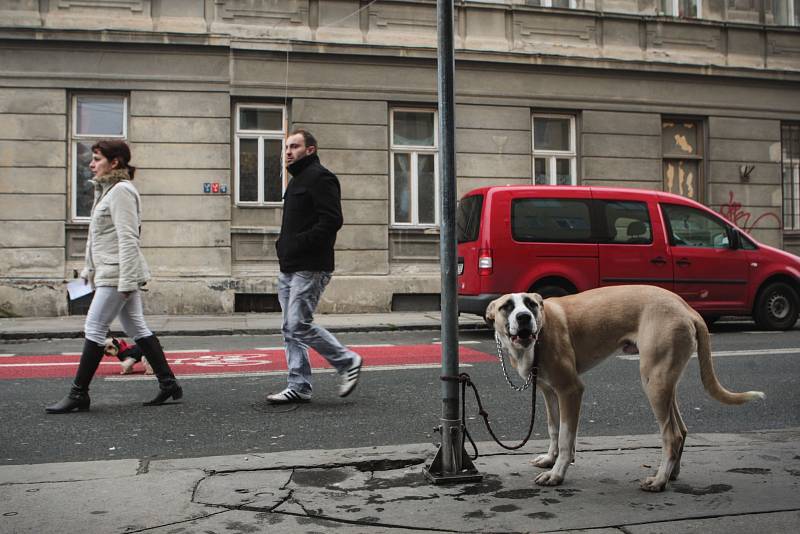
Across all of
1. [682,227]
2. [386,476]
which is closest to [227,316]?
[682,227]

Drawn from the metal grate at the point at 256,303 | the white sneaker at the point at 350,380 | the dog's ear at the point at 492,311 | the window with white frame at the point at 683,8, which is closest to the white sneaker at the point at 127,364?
the white sneaker at the point at 350,380

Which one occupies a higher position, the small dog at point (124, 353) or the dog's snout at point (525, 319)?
the dog's snout at point (525, 319)

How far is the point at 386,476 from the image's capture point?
421cm

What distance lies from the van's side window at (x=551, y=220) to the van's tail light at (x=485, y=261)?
47 cm

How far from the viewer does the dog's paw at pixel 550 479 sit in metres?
3.97

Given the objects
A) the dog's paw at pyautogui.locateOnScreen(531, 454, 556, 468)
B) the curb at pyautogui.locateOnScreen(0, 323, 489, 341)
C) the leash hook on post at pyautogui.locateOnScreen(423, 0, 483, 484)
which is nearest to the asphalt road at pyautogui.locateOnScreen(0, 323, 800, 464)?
the dog's paw at pyautogui.locateOnScreen(531, 454, 556, 468)

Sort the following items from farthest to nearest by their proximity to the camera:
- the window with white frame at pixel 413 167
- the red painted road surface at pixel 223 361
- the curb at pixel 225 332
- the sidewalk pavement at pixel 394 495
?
1. the window with white frame at pixel 413 167
2. the curb at pixel 225 332
3. the red painted road surface at pixel 223 361
4. the sidewalk pavement at pixel 394 495

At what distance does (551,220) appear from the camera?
11484 millimetres

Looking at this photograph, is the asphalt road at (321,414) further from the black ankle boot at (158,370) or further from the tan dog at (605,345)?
the tan dog at (605,345)

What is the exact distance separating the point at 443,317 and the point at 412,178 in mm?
13368

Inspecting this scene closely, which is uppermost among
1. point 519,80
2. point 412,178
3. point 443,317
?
point 519,80

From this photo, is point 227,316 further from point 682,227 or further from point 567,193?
point 682,227

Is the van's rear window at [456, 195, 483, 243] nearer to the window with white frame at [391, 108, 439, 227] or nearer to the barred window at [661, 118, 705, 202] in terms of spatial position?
the window with white frame at [391, 108, 439, 227]

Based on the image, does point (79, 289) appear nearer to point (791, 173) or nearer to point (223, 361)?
point (223, 361)
